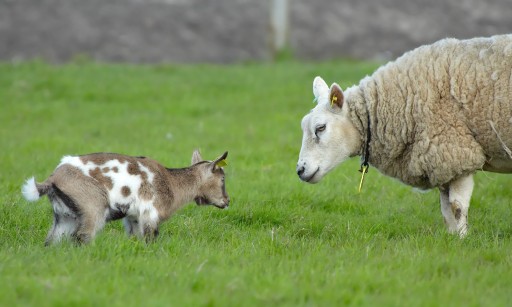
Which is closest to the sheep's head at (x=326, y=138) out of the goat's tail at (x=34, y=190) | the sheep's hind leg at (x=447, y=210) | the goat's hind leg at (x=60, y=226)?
the sheep's hind leg at (x=447, y=210)

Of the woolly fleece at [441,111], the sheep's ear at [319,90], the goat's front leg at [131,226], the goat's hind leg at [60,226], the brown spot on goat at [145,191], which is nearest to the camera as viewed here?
the goat's hind leg at [60,226]

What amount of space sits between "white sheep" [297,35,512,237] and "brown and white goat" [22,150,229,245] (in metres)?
1.25

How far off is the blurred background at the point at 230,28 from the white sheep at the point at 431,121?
12550mm

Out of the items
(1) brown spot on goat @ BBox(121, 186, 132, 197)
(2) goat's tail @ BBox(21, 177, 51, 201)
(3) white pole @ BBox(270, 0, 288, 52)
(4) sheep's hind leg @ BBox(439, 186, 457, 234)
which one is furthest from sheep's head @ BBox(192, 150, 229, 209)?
(3) white pole @ BBox(270, 0, 288, 52)

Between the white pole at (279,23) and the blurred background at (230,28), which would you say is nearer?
the white pole at (279,23)

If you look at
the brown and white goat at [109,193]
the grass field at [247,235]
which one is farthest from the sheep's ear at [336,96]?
the brown and white goat at [109,193]

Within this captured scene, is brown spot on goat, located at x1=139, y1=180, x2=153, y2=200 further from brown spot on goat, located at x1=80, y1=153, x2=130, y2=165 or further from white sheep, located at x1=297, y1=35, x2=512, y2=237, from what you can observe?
white sheep, located at x1=297, y1=35, x2=512, y2=237

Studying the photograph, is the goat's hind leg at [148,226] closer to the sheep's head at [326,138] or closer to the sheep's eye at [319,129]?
the sheep's head at [326,138]

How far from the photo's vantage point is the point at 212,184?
7355mm

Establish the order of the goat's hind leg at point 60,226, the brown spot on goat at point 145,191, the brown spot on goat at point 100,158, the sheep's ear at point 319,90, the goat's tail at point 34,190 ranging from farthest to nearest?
the sheep's ear at point 319,90 → the brown spot on goat at point 145,191 → the brown spot on goat at point 100,158 → the goat's hind leg at point 60,226 → the goat's tail at point 34,190

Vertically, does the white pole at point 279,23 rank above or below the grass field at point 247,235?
→ above

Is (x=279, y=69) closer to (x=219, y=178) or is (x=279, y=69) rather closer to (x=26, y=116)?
(x=26, y=116)

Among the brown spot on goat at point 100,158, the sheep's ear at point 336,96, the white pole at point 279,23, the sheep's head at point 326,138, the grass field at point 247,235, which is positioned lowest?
the grass field at point 247,235

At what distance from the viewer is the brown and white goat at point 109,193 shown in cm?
623
